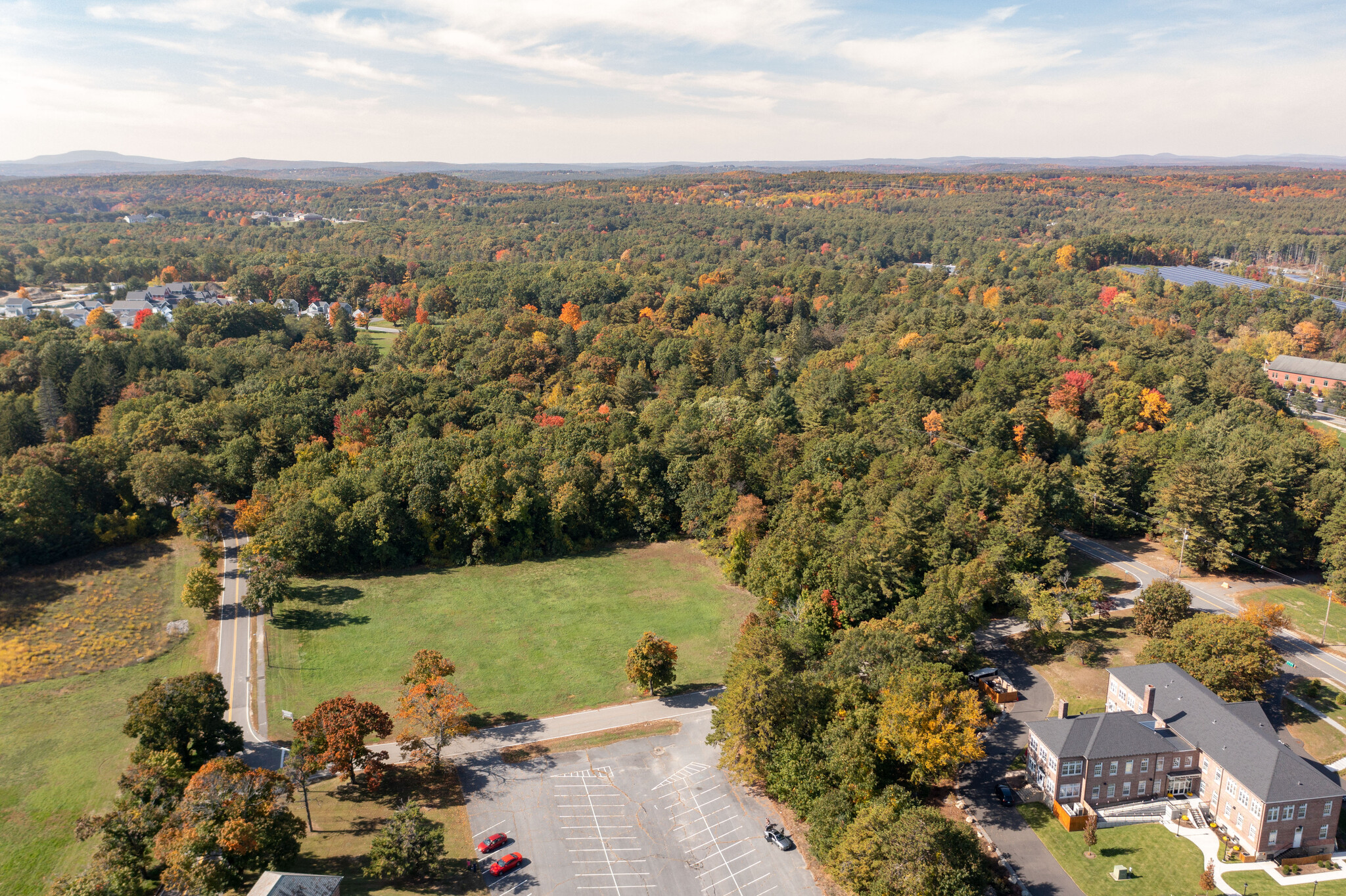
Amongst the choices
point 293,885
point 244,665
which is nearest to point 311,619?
point 244,665

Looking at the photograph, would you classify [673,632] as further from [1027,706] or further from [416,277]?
[416,277]

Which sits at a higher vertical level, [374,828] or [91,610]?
[91,610]

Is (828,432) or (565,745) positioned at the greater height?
(828,432)

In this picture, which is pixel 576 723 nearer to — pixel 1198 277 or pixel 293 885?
pixel 293 885

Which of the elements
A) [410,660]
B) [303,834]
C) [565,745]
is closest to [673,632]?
[565,745]

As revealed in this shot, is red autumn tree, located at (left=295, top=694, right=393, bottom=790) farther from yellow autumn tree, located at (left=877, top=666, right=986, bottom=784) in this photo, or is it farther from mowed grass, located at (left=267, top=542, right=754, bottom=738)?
yellow autumn tree, located at (left=877, top=666, right=986, bottom=784)

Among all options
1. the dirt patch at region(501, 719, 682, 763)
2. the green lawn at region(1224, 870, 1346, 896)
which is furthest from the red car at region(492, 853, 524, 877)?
the green lawn at region(1224, 870, 1346, 896)
